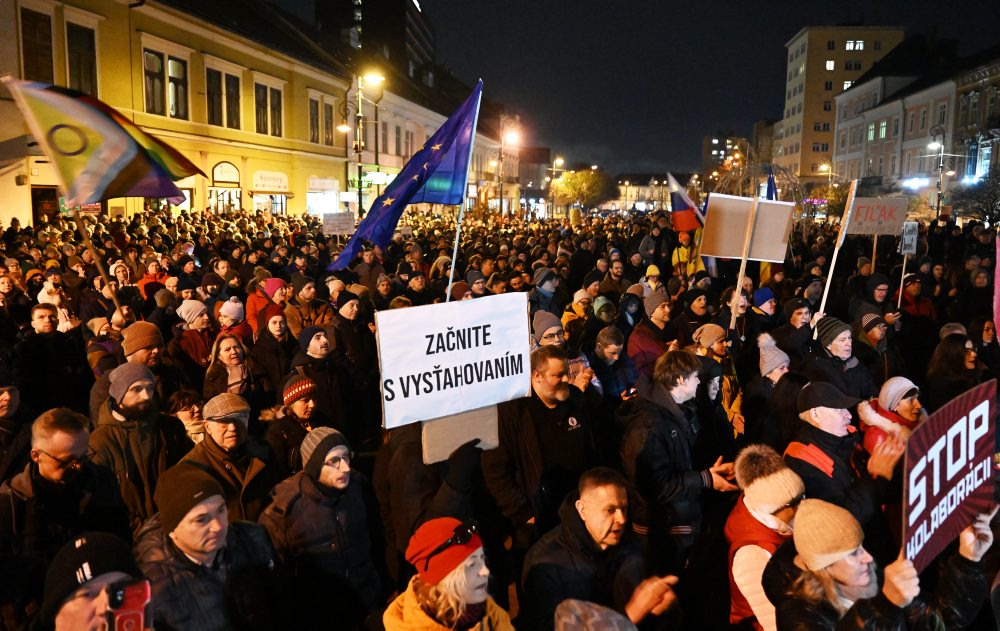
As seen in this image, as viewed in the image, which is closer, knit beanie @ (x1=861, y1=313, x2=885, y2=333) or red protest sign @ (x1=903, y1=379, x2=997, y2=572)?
red protest sign @ (x1=903, y1=379, x2=997, y2=572)

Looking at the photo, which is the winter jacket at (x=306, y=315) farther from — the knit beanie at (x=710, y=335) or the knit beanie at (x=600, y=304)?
the knit beanie at (x=710, y=335)

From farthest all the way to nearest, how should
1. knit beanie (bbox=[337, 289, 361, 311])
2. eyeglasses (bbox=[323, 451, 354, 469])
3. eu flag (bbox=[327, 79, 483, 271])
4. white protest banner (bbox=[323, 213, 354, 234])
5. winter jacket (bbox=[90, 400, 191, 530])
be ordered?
white protest banner (bbox=[323, 213, 354, 234])
knit beanie (bbox=[337, 289, 361, 311])
eu flag (bbox=[327, 79, 483, 271])
winter jacket (bbox=[90, 400, 191, 530])
eyeglasses (bbox=[323, 451, 354, 469])

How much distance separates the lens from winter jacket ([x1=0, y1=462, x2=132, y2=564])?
12.3 ft

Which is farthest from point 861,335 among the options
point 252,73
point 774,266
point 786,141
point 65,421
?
point 786,141

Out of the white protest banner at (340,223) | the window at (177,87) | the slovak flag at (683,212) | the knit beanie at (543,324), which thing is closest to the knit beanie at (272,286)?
the knit beanie at (543,324)

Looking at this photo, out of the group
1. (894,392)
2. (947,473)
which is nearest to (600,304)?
(894,392)

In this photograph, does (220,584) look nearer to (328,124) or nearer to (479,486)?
(479,486)

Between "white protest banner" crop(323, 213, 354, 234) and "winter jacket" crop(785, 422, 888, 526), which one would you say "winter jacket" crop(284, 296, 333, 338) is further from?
"white protest banner" crop(323, 213, 354, 234)

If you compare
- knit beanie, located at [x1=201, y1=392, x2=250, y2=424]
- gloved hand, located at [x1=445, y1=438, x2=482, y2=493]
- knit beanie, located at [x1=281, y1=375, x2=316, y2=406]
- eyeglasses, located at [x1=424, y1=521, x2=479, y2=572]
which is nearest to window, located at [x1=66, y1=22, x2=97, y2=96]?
knit beanie, located at [x1=281, y1=375, x2=316, y2=406]

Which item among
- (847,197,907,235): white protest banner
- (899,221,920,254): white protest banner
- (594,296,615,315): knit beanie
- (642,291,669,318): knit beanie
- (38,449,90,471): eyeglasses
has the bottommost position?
(38,449,90,471): eyeglasses

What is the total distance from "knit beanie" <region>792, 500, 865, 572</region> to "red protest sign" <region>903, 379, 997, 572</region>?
197 mm

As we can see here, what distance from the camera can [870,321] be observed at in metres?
7.62

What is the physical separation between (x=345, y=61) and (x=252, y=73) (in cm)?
1260

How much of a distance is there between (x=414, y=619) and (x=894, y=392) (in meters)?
3.48
